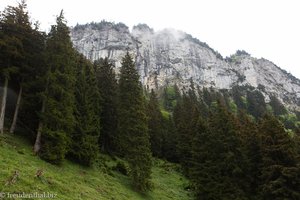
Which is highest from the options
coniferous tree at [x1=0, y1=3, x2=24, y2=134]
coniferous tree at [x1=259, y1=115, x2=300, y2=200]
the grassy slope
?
coniferous tree at [x1=0, y1=3, x2=24, y2=134]

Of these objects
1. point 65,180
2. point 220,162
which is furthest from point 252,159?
point 65,180

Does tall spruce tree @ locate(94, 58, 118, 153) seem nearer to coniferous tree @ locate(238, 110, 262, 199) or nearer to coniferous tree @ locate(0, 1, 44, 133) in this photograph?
coniferous tree @ locate(0, 1, 44, 133)

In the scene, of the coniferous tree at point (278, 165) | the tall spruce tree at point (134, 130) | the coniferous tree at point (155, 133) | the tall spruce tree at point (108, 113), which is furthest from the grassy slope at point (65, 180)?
the coniferous tree at point (155, 133)

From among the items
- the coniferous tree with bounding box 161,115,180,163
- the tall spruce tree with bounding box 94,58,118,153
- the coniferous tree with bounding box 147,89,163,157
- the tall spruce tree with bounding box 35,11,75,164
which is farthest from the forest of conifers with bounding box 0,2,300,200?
the coniferous tree with bounding box 161,115,180,163

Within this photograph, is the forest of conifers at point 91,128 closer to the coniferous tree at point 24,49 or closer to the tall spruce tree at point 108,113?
the coniferous tree at point 24,49

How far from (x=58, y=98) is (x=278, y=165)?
24500 millimetres

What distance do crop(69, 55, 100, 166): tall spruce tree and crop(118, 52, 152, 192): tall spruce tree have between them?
3499 millimetres

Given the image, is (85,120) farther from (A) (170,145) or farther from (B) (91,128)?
(A) (170,145)

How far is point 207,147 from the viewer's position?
42750 millimetres

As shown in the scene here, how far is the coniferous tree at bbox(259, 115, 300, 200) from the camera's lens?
32156mm

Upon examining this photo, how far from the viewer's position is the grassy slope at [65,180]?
20016mm

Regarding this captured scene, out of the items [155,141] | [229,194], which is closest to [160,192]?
[229,194]

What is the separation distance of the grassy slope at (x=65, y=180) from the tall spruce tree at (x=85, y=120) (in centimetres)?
156

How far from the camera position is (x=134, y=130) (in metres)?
36.9
